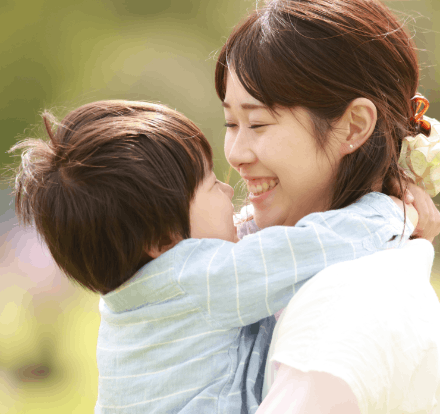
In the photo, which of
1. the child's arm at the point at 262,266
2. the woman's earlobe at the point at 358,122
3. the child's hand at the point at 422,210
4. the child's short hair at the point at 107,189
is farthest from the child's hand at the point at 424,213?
the child's short hair at the point at 107,189

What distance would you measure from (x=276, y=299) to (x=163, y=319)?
0.24 metres

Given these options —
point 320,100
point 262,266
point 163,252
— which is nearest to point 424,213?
point 320,100

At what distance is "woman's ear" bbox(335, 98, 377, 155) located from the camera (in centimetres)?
116

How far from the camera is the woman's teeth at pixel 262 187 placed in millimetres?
1293

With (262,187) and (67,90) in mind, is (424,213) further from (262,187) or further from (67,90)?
(67,90)

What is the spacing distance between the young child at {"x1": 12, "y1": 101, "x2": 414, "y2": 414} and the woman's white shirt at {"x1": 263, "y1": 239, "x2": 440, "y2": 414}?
0.09 meters

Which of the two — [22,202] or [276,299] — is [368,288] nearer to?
[276,299]

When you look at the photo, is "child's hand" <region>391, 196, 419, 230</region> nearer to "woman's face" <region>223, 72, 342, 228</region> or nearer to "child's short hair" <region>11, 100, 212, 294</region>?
"woman's face" <region>223, 72, 342, 228</region>

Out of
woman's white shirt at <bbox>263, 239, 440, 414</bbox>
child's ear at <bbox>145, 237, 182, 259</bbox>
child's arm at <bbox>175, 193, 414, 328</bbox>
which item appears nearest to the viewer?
woman's white shirt at <bbox>263, 239, 440, 414</bbox>

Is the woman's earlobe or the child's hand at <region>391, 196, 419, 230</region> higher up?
the woman's earlobe

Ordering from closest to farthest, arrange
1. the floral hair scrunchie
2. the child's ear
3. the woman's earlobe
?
the child's ear, the woman's earlobe, the floral hair scrunchie

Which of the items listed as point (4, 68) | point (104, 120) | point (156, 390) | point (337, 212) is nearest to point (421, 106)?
point (337, 212)

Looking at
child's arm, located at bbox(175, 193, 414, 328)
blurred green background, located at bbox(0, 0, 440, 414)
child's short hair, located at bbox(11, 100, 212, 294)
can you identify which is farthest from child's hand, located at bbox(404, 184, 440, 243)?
blurred green background, located at bbox(0, 0, 440, 414)

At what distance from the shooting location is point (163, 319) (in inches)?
38.7
